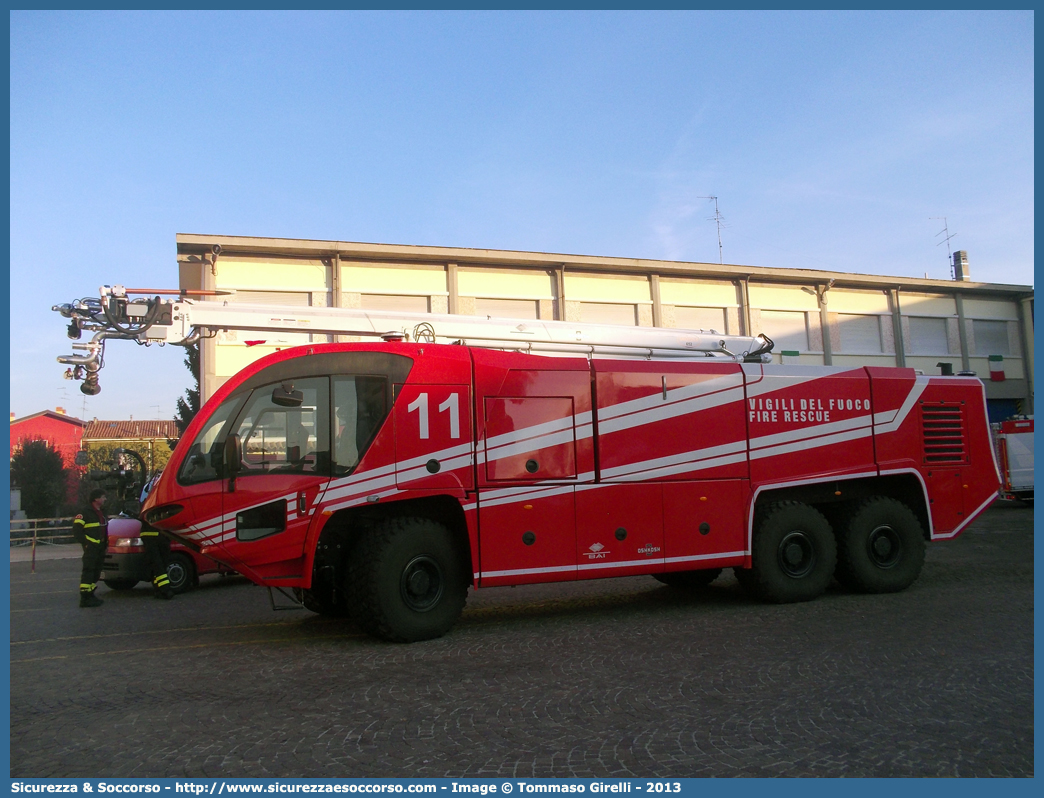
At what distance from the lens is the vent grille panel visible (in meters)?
10.6

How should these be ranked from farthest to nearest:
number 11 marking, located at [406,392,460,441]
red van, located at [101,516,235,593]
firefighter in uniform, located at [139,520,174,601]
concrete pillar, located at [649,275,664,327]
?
concrete pillar, located at [649,275,664,327]
red van, located at [101,516,235,593]
firefighter in uniform, located at [139,520,174,601]
number 11 marking, located at [406,392,460,441]

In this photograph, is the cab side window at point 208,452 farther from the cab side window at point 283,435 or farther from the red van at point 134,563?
the red van at point 134,563

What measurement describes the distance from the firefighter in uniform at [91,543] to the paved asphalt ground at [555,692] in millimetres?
1417

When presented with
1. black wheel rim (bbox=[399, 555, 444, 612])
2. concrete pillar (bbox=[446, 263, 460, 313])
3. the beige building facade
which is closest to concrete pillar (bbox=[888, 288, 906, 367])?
the beige building facade

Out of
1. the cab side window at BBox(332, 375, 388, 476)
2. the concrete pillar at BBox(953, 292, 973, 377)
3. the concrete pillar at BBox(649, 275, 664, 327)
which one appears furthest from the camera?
the concrete pillar at BBox(953, 292, 973, 377)

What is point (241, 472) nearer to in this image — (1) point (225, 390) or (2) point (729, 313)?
(1) point (225, 390)

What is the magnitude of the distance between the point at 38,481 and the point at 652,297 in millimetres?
31950

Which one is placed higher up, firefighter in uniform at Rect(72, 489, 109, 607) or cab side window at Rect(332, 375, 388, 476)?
cab side window at Rect(332, 375, 388, 476)

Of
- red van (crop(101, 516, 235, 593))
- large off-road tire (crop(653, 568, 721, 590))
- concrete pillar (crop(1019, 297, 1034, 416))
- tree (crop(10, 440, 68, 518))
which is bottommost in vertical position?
large off-road tire (crop(653, 568, 721, 590))

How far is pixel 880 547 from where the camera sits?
10.2 m

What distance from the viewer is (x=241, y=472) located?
7633 millimetres

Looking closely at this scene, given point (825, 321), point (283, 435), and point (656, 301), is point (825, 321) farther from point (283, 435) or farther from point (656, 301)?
point (283, 435)

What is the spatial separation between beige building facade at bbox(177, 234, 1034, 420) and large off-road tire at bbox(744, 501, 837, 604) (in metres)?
10.9

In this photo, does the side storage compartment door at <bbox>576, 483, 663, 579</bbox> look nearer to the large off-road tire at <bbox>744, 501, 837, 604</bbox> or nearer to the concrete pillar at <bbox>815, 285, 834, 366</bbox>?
the large off-road tire at <bbox>744, 501, 837, 604</bbox>
